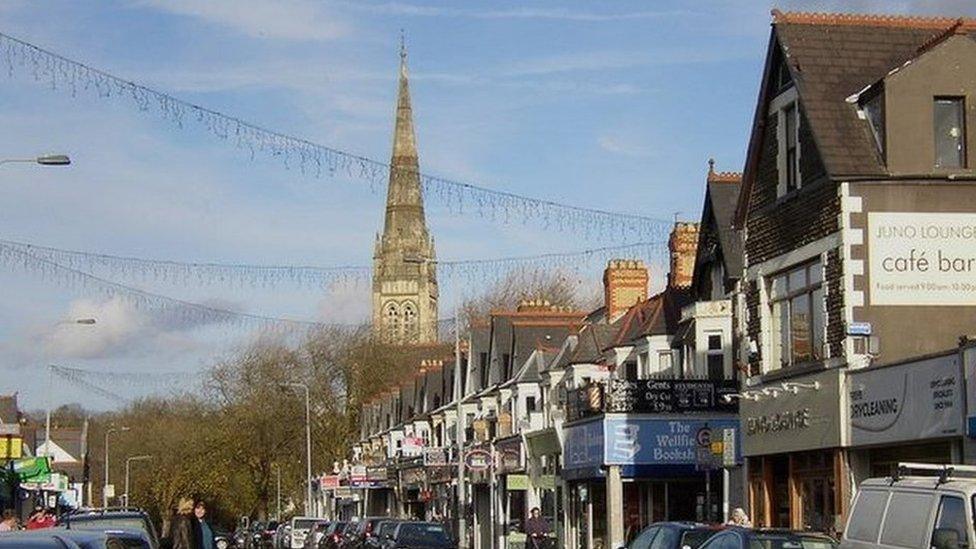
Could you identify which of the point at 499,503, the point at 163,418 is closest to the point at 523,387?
the point at 499,503

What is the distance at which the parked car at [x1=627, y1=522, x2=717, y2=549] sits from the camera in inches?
888

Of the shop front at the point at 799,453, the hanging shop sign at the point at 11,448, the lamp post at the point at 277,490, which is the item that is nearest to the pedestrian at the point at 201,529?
the shop front at the point at 799,453

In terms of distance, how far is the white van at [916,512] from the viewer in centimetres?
1669

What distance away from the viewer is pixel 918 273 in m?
29.4

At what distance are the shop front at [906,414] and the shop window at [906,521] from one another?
7153 mm

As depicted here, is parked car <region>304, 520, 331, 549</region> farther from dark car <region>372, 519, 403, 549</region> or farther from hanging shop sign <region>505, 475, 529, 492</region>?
dark car <region>372, 519, 403, 549</region>

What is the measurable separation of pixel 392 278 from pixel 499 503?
121291 millimetres

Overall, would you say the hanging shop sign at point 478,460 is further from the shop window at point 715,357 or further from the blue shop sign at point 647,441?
the shop window at point 715,357

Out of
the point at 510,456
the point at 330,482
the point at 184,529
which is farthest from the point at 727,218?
the point at 330,482

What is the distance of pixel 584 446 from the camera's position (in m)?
43.8

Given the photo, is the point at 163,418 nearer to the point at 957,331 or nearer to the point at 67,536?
the point at 957,331

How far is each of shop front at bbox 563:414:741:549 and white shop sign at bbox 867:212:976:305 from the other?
9.91m

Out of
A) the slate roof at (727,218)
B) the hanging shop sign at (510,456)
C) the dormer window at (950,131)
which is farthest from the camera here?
the hanging shop sign at (510,456)

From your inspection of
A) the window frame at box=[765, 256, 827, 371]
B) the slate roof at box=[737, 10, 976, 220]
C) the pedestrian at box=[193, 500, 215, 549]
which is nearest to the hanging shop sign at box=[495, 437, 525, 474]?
the window frame at box=[765, 256, 827, 371]
